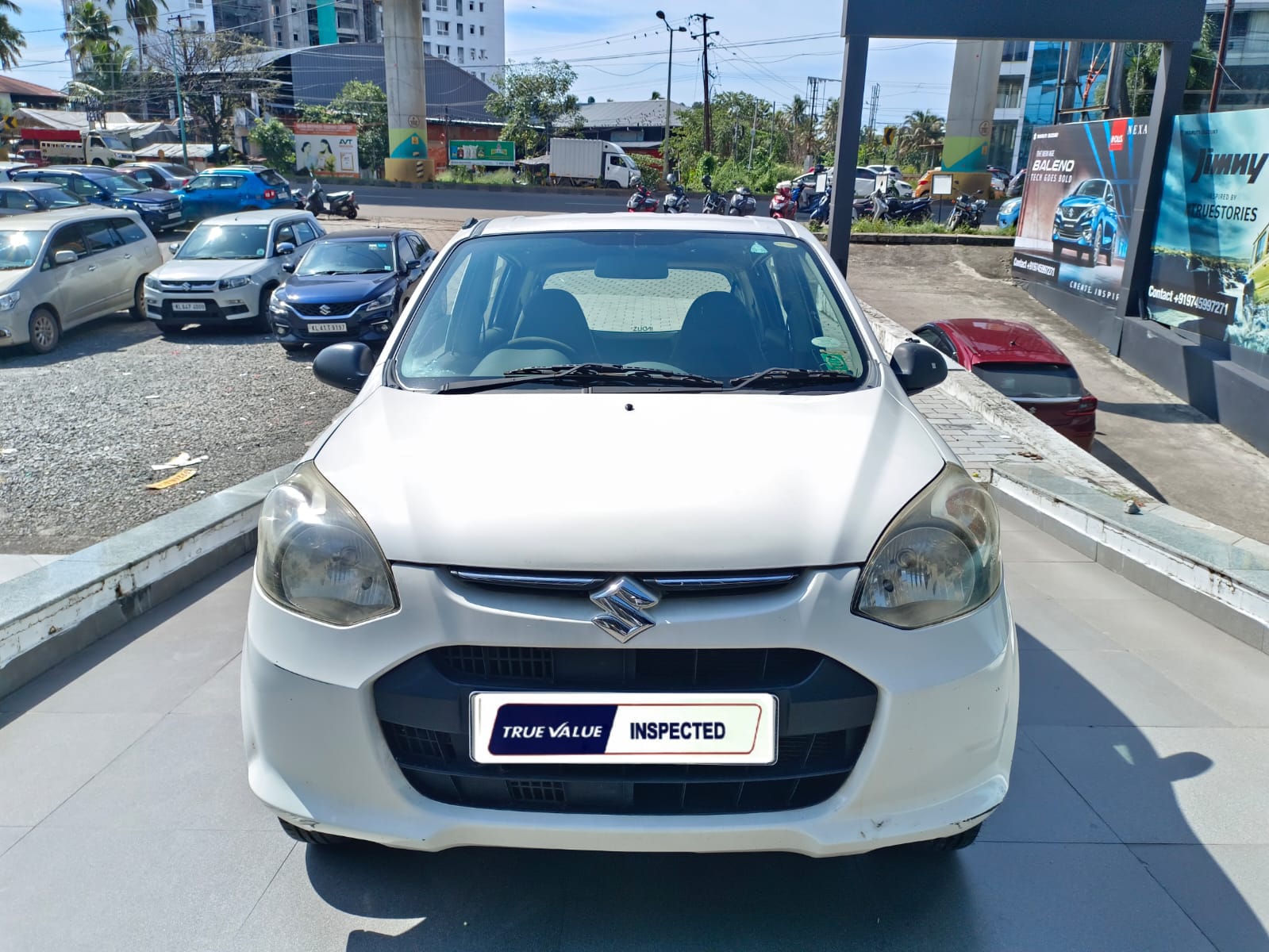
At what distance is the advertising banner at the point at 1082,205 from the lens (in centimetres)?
1330

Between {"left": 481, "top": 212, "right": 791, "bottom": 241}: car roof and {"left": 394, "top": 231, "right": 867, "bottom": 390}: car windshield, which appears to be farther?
{"left": 481, "top": 212, "right": 791, "bottom": 241}: car roof

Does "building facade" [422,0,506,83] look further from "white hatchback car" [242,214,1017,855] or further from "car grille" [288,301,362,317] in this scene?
"white hatchback car" [242,214,1017,855]

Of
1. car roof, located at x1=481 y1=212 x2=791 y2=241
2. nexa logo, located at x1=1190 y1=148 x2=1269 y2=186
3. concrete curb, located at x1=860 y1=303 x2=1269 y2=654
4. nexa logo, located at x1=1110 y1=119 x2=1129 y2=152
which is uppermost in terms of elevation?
nexa logo, located at x1=1110 y1=119 x2=1129 y2=152

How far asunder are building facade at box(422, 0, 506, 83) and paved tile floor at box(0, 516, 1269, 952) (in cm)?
12685

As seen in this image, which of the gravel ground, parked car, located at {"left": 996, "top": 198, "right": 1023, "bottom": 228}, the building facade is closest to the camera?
the gravel ground

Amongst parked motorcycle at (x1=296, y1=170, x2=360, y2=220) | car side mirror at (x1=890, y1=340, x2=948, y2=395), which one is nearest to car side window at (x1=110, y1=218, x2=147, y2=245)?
car side mirror at (x1=890, y1=340, x2=948, y2=395)

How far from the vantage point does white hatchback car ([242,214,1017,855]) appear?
6.63 feet

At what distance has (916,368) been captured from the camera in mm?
3492

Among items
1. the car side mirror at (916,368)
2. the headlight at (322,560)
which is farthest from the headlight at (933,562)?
the car side mirror at (916,368)

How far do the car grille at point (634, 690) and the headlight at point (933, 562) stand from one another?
0.65 feet

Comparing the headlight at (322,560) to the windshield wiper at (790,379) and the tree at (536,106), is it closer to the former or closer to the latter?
the windshield wiper at (790,379)

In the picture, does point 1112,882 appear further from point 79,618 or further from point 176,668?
point 79,618

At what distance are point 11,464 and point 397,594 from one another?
21.7 feet

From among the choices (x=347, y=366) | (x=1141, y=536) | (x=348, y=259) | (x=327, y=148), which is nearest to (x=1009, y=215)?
(x=348, y=259)
